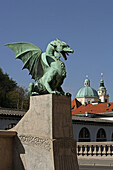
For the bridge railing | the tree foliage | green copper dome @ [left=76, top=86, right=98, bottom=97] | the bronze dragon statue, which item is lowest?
the bridge railing

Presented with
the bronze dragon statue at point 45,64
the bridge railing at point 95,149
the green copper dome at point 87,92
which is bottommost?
the bridge railing at point 95,149

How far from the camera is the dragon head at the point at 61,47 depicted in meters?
9.11

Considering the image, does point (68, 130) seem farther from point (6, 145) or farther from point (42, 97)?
point (6, 145)

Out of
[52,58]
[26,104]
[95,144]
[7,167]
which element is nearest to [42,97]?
[52,58]

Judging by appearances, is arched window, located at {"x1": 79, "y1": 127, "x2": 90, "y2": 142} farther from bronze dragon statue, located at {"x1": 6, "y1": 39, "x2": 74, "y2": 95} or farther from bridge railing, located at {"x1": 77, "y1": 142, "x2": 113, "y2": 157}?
bronze dragon statue, located at {"x1": 6, "y1": 39, "x2": 74, "y2": 95}

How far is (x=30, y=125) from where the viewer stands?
27.2ft

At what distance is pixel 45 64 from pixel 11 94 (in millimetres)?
38427

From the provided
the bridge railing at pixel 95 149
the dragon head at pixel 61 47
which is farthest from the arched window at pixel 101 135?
the dragon head at pixel 61 47

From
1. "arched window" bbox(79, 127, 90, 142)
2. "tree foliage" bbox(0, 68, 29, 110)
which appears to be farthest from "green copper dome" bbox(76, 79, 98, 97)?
"arched window" bbox(79, 127, 90, 142)

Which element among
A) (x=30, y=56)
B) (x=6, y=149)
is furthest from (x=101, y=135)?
(x=6, y=149)

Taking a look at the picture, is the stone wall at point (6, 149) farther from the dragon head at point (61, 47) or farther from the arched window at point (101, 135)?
the arched window at point (101, 135)

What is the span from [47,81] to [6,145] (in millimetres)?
2099

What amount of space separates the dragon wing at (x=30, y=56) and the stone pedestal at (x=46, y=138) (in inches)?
46.0

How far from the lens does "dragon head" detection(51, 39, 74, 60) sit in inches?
359
